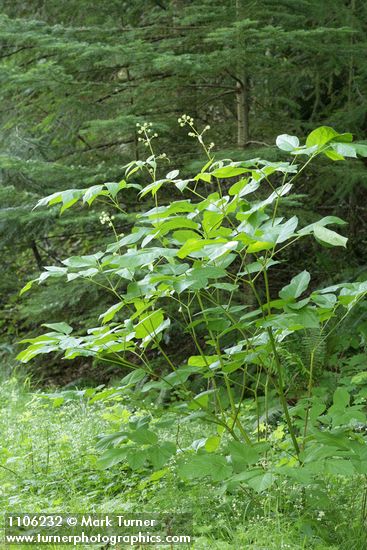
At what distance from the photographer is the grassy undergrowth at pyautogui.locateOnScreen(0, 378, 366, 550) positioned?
8.50ft

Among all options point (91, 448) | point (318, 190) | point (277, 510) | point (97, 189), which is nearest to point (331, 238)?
point (97, 189)

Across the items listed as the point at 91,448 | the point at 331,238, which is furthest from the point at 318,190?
the point at 331,238

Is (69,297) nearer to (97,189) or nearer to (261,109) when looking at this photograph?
(261,109)

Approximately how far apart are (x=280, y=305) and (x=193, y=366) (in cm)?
49

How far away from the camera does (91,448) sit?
3.69 metres

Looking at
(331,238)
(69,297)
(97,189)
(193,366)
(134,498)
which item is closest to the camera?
(331,238)

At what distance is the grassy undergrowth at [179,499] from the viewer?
8.50ft

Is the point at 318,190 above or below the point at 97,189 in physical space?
below

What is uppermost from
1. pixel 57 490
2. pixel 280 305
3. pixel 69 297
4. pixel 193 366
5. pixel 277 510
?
pixel 280 305

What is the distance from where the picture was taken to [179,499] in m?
2.98

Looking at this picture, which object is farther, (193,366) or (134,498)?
(134,498)

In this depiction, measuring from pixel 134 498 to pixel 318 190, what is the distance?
3.95 m

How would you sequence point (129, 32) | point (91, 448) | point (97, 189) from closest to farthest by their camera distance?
point (97, 189) → point (91, 448) → point (129, 32)

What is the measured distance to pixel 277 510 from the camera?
2689mm
